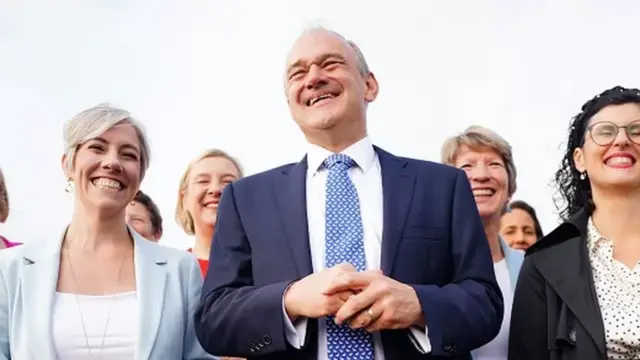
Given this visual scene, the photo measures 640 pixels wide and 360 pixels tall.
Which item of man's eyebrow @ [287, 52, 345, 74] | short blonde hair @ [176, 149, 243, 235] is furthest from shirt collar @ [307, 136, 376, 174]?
short blonde hair @ [176, 149, 243, 235]

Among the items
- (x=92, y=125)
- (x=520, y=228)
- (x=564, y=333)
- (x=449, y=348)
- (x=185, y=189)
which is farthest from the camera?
(x=520, y=228)

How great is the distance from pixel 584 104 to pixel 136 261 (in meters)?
2.20

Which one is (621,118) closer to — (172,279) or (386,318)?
(386,318)

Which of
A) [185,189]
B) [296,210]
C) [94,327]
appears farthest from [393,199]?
[185,189]

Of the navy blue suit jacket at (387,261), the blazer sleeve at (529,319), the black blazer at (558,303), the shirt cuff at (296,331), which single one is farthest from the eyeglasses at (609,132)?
the shirt cuff at (296,331)

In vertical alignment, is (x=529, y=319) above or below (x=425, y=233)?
below

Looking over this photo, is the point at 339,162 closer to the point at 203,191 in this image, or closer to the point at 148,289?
the point at 148,289

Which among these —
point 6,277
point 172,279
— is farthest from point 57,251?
point 172,279

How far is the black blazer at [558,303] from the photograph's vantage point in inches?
125

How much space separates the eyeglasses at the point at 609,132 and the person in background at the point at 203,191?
2423 mm

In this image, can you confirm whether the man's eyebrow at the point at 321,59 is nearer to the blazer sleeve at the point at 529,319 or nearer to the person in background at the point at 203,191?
the blazer sleeve at the point at 529,319

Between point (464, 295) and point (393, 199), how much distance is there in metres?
0.47

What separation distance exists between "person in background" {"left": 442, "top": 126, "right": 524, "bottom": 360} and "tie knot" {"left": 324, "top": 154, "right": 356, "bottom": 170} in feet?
4.26

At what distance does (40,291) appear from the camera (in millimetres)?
3342
